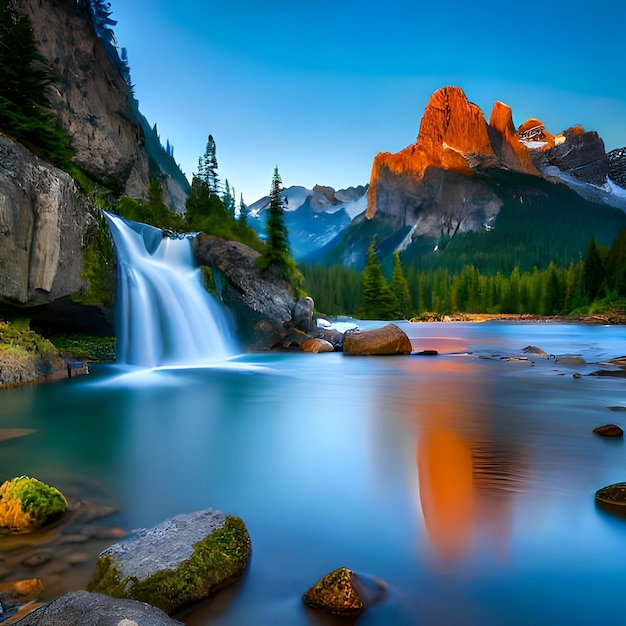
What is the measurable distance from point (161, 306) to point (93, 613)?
17247 millimetres

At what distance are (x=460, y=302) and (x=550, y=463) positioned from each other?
9552 centimetres

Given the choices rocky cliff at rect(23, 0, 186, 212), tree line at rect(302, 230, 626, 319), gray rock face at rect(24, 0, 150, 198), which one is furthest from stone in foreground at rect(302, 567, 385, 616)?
tree line at rect(302, 230, 626, 319)

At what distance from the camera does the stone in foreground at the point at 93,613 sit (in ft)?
8.54

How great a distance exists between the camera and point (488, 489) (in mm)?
5723

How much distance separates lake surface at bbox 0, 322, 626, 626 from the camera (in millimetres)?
3578

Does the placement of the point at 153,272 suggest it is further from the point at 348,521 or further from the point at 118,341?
the point at 348,521

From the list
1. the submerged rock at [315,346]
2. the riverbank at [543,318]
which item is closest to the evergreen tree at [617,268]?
the riverbank at [543,318]

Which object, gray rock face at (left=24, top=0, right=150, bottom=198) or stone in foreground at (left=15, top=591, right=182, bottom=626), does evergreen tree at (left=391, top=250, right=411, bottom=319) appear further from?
stone in foreground at (left=15, top=591, right=182, bottom=626)

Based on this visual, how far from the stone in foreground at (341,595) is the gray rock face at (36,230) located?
1300cm

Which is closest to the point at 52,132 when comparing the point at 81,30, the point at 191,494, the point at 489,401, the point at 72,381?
the point at 72,381

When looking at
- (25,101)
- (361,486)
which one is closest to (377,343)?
(361,486)

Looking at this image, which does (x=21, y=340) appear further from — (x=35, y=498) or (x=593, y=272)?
(x=593, y=272)

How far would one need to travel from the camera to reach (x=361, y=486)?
6.13m

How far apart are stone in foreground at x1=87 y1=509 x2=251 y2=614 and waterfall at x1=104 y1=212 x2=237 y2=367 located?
14819 mm
